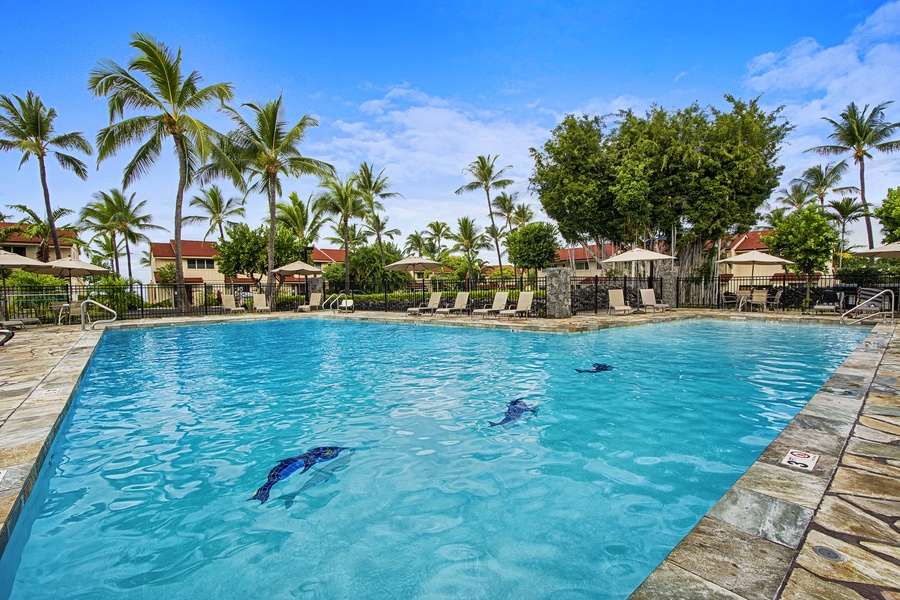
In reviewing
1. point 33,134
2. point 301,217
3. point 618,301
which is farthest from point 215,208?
point 618,301

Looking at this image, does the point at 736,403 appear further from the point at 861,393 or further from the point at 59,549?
the point at 59,549

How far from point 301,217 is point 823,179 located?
38.6 metres

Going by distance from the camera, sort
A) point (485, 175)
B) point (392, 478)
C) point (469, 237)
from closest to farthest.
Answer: point (392, 478) < point (485, 175) < point (469, 237)

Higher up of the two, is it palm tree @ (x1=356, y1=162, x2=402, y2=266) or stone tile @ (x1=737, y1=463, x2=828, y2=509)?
palm tree @ (x1=356, y1=162, x2=402, y2=266)

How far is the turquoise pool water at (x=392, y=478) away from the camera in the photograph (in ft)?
7.41

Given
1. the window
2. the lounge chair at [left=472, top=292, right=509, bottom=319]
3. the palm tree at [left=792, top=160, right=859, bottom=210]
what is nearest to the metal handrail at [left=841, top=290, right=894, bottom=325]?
the lounge chair at [left=472, top=292, right=509, bottom=319]

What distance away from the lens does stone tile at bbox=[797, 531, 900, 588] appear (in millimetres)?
1562

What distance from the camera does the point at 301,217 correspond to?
3069 cm

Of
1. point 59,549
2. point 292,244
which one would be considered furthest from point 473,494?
point 292,244

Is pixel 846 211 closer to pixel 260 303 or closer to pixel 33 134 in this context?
pixel 260 303

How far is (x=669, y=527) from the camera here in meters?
2.63

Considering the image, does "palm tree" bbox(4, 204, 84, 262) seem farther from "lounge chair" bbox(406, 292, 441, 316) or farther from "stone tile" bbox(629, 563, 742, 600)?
"stone tile" bbox(629, 563, 742, 600)

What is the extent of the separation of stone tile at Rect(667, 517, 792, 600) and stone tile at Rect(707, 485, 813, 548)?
0.22 ft

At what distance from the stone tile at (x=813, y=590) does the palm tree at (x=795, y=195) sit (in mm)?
41438
